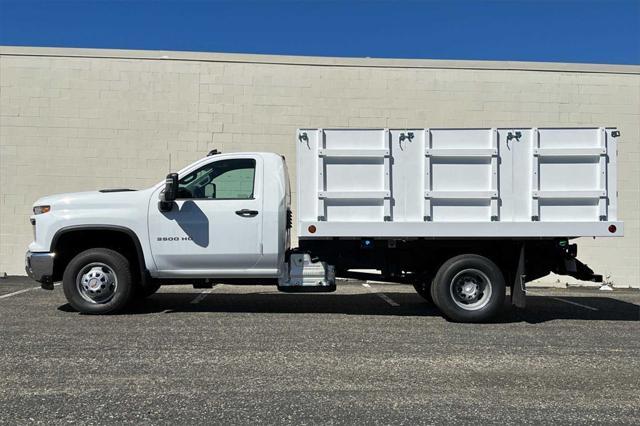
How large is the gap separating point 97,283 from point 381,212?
392 cm

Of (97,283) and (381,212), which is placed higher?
(381,212)

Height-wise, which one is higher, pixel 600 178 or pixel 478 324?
pixel 600 178

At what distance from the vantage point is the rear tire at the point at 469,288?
7371 mm

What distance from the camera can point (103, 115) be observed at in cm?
1285

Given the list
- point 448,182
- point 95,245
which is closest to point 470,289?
point 448,182

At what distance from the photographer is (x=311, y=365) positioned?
5.30 m

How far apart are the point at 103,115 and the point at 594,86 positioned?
1157cm

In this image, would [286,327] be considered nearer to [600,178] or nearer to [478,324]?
[478,324]

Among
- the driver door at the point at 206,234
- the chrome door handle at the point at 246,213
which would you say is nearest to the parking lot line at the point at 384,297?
the driver door at the point at 206,234

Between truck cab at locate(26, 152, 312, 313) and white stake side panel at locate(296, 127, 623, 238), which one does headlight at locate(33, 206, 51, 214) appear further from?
white stake side panel at locate(296, 127, 623, 238)

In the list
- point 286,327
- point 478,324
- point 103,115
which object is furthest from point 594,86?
point 103,115

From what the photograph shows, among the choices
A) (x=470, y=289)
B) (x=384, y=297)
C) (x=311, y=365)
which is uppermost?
(x=470, y=289)

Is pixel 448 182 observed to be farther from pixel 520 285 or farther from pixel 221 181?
pixel 221 181

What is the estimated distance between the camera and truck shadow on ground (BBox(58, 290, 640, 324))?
8219mm
